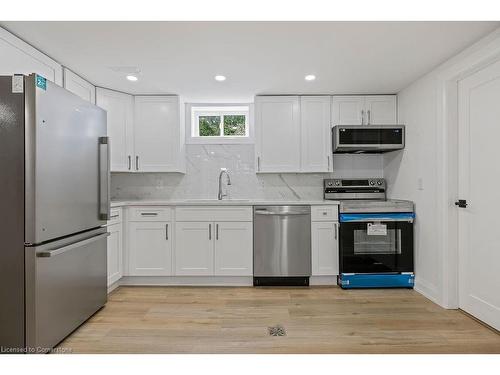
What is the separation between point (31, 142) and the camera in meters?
1.86

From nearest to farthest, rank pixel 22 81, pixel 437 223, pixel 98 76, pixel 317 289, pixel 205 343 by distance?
pixel 22 81, pixel 205 343, pixel 437 223, pixel 98 76, pixel 317 289

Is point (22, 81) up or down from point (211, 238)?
up

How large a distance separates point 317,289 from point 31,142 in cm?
284

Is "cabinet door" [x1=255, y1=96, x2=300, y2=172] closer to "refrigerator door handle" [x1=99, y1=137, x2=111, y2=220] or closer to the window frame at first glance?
the window frame

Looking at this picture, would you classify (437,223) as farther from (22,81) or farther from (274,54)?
(22,81)

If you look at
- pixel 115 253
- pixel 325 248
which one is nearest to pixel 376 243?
pixel 325 248

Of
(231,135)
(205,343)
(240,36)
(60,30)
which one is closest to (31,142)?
(60,30)

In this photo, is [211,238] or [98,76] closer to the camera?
[98,76]

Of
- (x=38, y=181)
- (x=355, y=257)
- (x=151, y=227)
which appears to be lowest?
(x=355, y=257)

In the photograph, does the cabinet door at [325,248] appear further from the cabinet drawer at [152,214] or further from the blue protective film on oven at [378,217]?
the cabinet drawer at [152,214]

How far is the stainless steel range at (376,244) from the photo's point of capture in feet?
11.1

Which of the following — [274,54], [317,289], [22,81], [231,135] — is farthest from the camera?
[231,135]

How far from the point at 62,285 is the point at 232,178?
2.39 m

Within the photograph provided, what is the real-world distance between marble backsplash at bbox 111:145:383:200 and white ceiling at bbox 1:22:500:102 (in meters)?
0.95
